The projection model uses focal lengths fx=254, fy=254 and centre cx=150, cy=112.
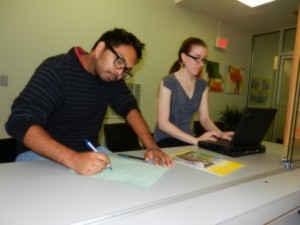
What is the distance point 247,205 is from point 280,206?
21 centimetres

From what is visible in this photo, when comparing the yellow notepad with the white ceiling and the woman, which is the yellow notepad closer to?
the woman

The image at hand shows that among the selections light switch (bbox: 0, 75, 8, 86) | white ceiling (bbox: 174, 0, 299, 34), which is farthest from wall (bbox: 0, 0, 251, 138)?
white ceiling (bbox: 174, 0, 299, 34)

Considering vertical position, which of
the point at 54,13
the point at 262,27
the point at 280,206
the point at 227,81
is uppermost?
the point at 262,27

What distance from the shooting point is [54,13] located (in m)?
2.83

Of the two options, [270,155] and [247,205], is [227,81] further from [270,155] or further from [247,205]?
[247,205]

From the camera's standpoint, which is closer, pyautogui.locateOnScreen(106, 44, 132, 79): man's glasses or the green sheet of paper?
the green sheet of paper

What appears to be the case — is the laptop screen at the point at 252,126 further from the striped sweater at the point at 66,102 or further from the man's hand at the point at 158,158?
the striped sweater at the point at 66,102

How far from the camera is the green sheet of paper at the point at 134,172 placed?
893 mm

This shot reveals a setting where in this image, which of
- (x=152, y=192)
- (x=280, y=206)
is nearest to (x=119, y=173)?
(x=152, y=192)

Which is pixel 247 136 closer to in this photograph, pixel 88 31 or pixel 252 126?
pixel 252 126

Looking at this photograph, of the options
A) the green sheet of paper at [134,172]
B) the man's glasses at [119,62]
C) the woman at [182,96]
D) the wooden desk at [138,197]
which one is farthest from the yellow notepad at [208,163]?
the man's glasses at [119,62]

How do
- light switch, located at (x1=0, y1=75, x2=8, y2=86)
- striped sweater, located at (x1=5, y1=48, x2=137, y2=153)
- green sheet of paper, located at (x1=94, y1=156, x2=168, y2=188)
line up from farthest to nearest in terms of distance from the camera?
1. light switch, located at (x1=0, y1=75, x2=8, y2=86)
2. striped sweater, located at (x1=5, y1=48, x2=137, y2=153)
3. green sheet of paper, located at (x1=94, y1=156, x2=168, y2=188)

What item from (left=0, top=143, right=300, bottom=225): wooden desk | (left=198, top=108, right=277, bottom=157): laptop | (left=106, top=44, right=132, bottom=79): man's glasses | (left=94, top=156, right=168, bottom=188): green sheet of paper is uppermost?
(left=106, top=44, right=132, bottom=79): man's glasses

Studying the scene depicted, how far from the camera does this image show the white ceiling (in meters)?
3.77
